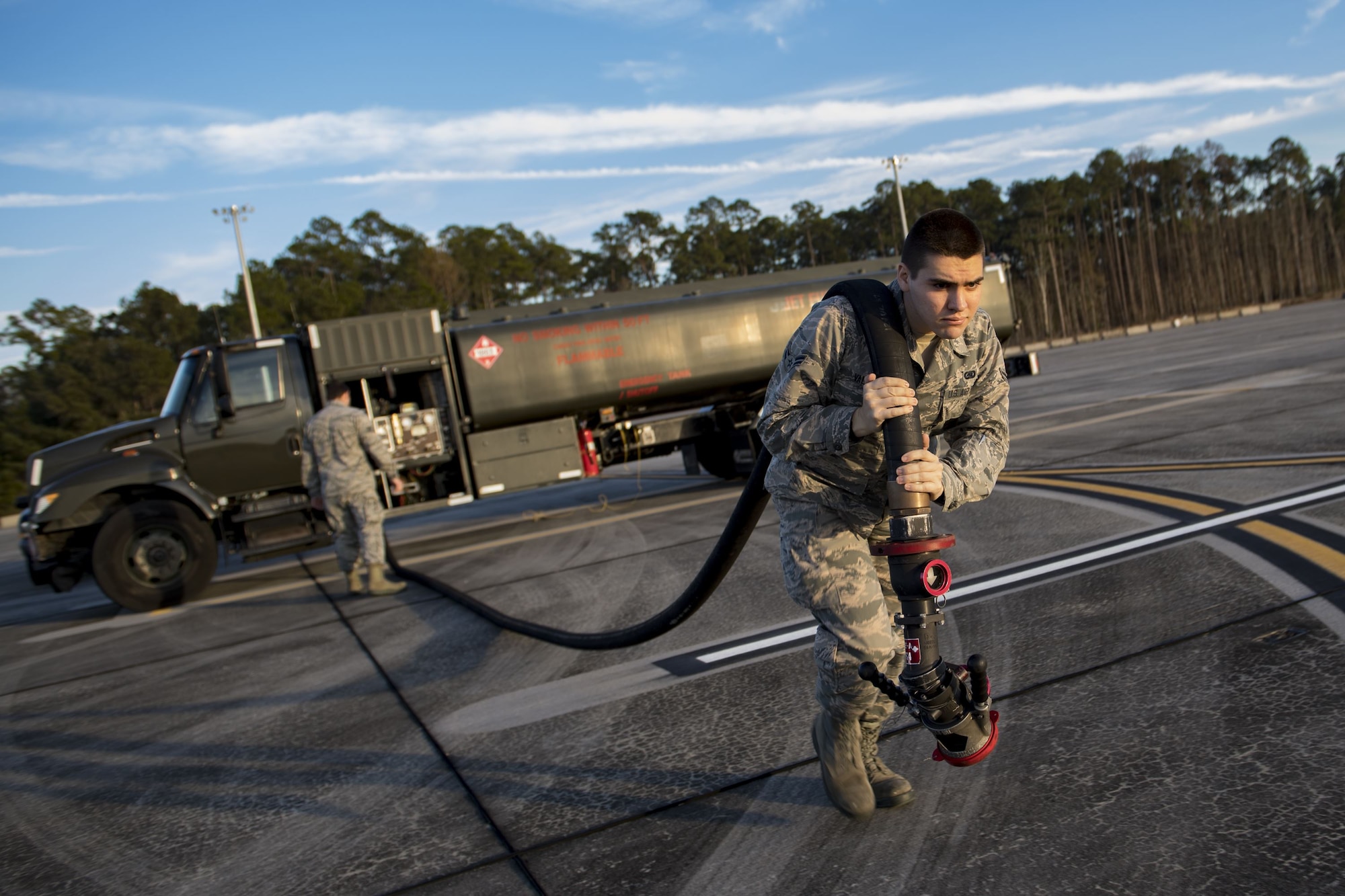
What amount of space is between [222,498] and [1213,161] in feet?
386

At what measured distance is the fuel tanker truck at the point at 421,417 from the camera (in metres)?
9.03

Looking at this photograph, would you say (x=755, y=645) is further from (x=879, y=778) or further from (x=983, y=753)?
(x=983, y=753)

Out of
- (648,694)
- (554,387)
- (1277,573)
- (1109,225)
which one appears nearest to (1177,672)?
(1277,573)

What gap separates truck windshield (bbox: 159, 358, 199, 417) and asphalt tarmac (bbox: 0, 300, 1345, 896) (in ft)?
7.85

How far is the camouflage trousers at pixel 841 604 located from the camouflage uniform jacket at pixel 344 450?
6.08 m

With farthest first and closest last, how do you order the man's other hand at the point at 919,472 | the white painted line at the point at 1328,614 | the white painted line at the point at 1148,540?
the white painted line at the point at 1148,540 → the white painted line at the point at 1328,614 → the man's other hand at the point at 919,472

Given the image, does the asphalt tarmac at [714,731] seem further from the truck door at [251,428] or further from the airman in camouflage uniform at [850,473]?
the truck door at [251,428]

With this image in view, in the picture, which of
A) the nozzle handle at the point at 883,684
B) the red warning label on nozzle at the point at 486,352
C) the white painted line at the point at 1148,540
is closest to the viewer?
the nozzle handle at the point at 883,684

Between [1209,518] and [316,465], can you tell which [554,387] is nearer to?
[316,465]

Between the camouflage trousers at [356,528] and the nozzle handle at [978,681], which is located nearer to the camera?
the nozzle handle at [978,681]

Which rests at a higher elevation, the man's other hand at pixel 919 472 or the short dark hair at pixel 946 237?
the short dark hair at pixel 946 237

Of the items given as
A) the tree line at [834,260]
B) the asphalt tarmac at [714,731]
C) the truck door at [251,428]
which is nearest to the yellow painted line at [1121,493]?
the asphalt tarmac at [714,731]

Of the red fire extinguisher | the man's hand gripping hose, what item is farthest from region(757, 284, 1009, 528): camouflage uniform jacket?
the red fire extinguisher

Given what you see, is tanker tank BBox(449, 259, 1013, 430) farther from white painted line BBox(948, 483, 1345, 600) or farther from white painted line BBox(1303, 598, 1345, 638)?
white painted line BBox(1303, 598, 1345, 638)
